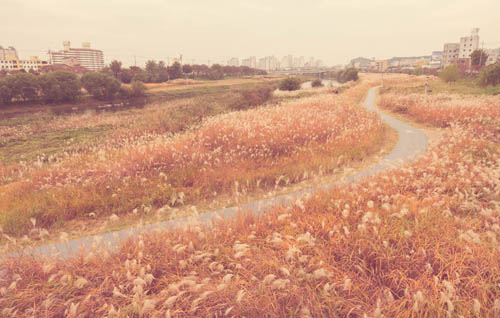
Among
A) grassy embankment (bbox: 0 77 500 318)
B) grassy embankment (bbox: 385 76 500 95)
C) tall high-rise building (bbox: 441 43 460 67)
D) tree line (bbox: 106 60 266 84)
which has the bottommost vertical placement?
grassy embankment (bbox: 0 77 500 318)

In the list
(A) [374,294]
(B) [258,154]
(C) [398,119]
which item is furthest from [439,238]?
(C) [398,119]

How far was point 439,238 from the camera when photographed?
12.1 feet

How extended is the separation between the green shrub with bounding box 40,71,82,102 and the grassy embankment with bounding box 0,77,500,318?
177ft

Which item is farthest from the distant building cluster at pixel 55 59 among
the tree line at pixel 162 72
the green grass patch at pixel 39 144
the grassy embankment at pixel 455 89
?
the grassy embankment at pixel 455 89

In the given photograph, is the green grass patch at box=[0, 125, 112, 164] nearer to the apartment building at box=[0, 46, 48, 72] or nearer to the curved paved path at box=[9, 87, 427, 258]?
the curved paved path at box=[9, 87, 427, 258]

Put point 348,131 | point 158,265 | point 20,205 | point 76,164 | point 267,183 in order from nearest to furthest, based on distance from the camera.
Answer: point 158,265 → point 20,205 → point 267,183 → point 76,164 → point 348,131

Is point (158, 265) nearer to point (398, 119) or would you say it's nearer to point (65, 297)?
point (65, 297)

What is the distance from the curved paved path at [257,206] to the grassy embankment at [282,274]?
301mm

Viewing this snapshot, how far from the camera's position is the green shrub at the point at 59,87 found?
146 feet

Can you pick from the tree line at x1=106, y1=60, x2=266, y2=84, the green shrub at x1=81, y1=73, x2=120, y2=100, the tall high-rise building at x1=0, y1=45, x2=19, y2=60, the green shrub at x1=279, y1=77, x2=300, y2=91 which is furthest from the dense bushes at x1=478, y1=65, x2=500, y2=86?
the tall high-rise building at x1=0, y1=45, x2=19, y2=60

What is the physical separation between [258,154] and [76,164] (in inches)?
250

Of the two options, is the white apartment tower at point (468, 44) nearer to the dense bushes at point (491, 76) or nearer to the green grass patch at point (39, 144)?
the dense bushes at point (491, 76)

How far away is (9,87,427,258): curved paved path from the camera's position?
4055 millimetres

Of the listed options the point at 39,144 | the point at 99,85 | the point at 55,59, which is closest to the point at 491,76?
the point at 39,144
